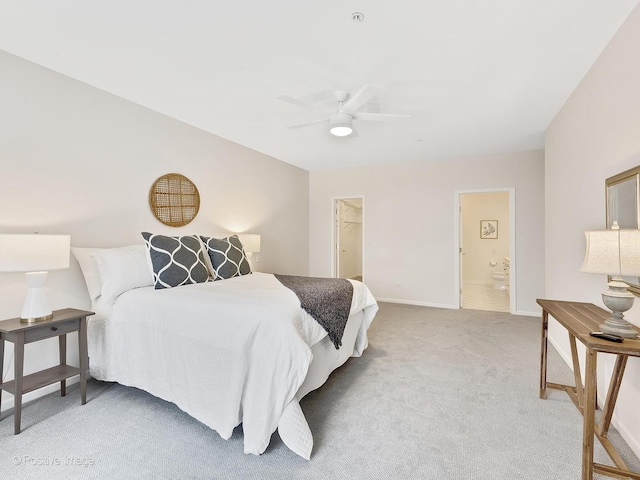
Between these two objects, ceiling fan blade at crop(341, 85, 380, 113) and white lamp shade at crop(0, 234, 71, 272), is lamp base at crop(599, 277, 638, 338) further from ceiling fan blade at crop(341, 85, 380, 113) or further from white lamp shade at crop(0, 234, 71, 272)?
white lamp shade at crop(0, 234, 71, 272)

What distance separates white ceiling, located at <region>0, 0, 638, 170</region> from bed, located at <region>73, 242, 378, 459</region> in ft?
4.91

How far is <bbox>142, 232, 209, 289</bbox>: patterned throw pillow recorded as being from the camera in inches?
101

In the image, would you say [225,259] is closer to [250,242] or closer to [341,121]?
[250,242]

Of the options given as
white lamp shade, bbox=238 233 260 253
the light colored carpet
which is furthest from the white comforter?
white lamp shade, bbox=238 233 260 253

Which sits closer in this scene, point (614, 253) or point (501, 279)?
point (614, 253)

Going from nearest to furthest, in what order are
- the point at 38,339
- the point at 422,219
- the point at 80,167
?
the point at 38,339 < the point at 80,167 < the point at 422,219

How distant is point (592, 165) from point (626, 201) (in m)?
0.69

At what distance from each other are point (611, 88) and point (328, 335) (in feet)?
8.37

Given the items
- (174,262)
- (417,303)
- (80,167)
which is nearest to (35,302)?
(174,262)

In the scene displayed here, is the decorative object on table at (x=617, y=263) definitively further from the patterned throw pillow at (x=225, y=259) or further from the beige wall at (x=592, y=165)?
the patterned throw pillow at (x=225, y=259)

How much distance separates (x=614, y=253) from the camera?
4.90ft

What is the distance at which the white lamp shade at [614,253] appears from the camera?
141cm

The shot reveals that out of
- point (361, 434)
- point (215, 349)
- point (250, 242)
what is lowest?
point (361, 434)

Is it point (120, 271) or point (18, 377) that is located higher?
point (120, 271)
